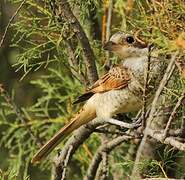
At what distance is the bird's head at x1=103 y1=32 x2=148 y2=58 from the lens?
4539mm

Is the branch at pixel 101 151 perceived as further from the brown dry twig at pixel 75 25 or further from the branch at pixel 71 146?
the brown dry twig at pixel 75 25

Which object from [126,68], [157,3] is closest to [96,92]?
[126,68]

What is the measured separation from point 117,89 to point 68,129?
54 cm

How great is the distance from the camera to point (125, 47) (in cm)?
462

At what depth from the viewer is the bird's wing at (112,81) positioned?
184 inches

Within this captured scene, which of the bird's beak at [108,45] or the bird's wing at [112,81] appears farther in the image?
the bird's wing at [112,81]

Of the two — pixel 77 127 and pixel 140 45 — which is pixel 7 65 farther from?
pixel 140 45

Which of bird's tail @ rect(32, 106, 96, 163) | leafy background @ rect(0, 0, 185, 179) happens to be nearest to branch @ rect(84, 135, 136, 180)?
leafy background @ rect(0, 0, 185, 179)

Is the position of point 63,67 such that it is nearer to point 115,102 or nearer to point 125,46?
point 115,102

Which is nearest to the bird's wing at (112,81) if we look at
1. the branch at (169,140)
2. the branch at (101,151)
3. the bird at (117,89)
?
the bird at (117,89)

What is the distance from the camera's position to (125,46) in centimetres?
461

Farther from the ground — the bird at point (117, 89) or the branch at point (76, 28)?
the branch at point (76, 28)

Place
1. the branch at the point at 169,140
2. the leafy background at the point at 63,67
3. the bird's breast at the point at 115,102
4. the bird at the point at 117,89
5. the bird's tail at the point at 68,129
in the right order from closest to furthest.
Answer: the leafy background at the point at 63,67 → the branch at the point at 169,140 → the bird at the point at 117,89 → the bird's breast at the point at 115,102 → the bird's tail at the point at 68,129

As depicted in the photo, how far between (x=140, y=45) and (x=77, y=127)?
0.81m
